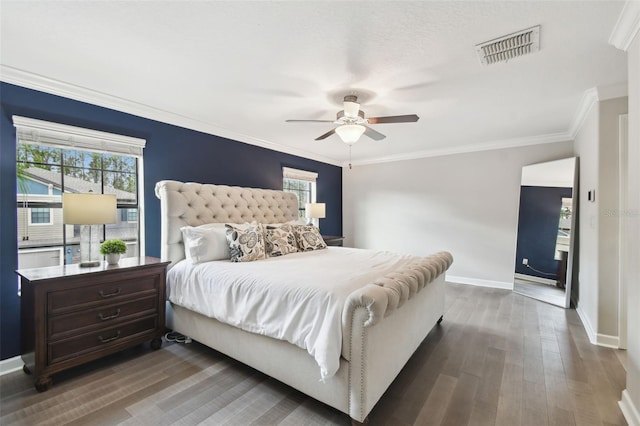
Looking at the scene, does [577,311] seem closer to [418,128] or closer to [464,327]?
[464,327]

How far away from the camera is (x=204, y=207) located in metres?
3.38

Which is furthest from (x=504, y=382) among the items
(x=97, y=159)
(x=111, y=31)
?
(x=97, y=159)

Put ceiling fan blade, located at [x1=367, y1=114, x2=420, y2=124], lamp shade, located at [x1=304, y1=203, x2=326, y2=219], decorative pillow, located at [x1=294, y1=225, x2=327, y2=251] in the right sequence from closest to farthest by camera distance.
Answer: ceiling fan blade, located at [x1=367, y1=114, x2=420, y2=124] → decorative pillow, located at [x1=294, y1=225, x2=327, y2=251] → lamp shade, located at [x1=304, y1=203, x2=326, y2=219]

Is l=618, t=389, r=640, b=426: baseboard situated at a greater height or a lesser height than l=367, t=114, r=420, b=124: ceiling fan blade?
lesser

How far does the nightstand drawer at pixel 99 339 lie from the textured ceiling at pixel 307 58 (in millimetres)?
2158

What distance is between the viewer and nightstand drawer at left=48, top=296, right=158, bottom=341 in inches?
83.6

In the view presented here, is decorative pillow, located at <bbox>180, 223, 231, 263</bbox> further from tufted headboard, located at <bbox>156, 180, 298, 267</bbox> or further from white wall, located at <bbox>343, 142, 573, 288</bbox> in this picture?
white wall, located at <bbox>343, 142, 573, 288</bbox>

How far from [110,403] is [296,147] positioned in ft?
13.5

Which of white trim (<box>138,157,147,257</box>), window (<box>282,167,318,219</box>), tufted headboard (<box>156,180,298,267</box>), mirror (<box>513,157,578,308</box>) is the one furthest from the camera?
window (<box>282,167,318,219</box>)

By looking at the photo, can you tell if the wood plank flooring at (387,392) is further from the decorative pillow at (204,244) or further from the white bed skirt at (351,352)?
the decorative pillow at (204,244)

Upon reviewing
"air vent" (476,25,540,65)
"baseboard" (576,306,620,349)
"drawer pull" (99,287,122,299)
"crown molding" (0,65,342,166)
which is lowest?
"baseboard" (576,306,620,349)

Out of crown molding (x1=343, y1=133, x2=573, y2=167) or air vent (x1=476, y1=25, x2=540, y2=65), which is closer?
air vent (x1=476, y1=25, x2=540, y2=65)

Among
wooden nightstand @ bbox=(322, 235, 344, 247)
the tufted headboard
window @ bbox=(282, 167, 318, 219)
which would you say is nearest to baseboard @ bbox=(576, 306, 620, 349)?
wooden nightstand @ bbox=(322, 235, 344, 247)

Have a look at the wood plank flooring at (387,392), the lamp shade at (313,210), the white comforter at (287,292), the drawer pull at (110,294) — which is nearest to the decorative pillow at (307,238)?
the white comforter at (287,292)
